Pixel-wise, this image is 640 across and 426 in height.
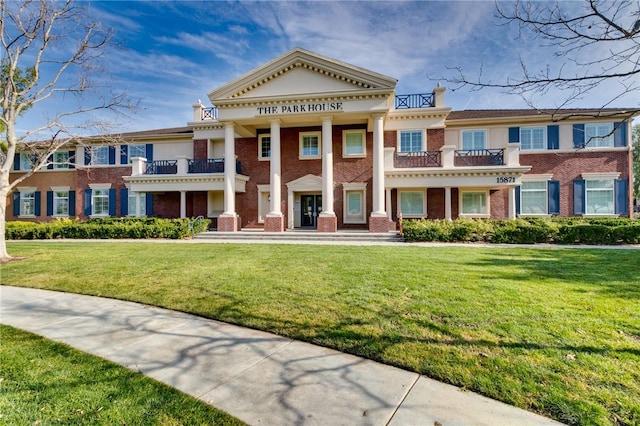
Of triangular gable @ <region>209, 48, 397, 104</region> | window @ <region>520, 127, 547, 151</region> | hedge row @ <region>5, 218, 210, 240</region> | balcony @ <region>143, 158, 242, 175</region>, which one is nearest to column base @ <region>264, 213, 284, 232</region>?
hedge row @ <region>5, 218, 210, 240</region>

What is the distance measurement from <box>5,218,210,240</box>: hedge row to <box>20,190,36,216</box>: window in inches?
345

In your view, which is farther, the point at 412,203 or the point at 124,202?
the point at 124,202

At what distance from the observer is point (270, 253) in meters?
11.0

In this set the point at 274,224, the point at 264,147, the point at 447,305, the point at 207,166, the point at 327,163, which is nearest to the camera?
the point at 447,305

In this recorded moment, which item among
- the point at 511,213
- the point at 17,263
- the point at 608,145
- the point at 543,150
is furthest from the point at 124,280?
the point at 608,145

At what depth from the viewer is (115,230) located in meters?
17.4

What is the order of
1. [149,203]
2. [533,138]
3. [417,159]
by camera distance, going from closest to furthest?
[417,159], [533,138], [149,203]

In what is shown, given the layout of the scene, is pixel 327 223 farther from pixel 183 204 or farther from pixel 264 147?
pixel 183 204

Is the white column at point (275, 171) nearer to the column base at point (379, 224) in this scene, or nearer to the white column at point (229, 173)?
the white column at point (229, 173)

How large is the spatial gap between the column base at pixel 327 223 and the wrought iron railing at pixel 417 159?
5303 millimetres

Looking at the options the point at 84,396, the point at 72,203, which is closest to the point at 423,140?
the point at 84,396

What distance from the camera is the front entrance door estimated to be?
2088cm

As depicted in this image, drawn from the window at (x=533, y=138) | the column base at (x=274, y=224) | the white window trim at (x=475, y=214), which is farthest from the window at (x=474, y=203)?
the column base at (x=274, y=224)

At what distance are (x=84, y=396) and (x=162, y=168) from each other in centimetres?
2108
